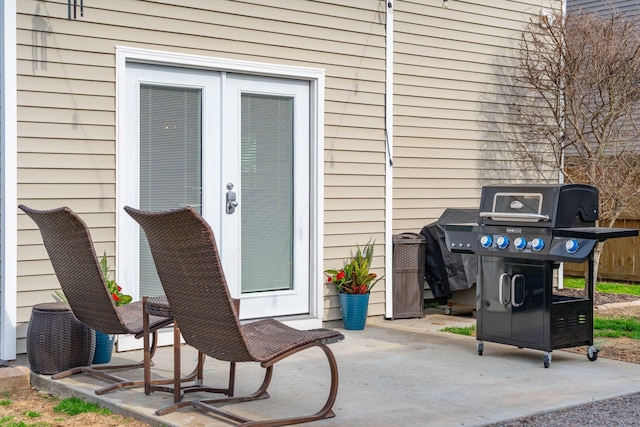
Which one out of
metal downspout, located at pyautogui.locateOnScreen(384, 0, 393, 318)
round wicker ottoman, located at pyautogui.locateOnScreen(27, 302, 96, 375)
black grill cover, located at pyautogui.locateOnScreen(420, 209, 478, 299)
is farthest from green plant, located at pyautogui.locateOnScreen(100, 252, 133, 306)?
black grill cover, located at pyautogui.locateOnScreen(420, 209, 478, 299)

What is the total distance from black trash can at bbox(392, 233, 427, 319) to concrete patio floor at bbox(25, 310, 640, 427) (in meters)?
1.08

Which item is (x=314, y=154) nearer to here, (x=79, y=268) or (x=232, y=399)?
(x=79, y=268)

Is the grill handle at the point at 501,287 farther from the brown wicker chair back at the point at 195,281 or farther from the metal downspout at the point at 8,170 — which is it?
the metal downspout at the point at 8,170

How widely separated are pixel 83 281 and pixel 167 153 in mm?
1862

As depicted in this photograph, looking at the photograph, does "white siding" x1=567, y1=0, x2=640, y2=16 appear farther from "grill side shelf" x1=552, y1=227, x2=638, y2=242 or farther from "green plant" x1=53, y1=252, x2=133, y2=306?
"green plant" x1=53, y1=252, x2=133, y2=306

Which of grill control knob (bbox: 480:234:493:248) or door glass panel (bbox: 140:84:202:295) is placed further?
door glass panel (bbox: 140:84:202:295)

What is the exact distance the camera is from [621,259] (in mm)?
12039

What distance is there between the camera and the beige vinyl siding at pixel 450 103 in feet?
27.9

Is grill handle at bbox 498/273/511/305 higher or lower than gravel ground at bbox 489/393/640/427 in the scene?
higher

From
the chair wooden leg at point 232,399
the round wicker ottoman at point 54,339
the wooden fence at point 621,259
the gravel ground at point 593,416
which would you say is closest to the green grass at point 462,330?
the gravel ground at point 593,416

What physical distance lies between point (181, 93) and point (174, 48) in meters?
0.36

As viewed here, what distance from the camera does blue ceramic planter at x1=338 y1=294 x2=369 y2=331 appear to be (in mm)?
7645

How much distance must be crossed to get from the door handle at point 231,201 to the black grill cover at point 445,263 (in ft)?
7.16

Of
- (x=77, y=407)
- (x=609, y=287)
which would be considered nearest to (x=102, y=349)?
(x=77, y=407)
